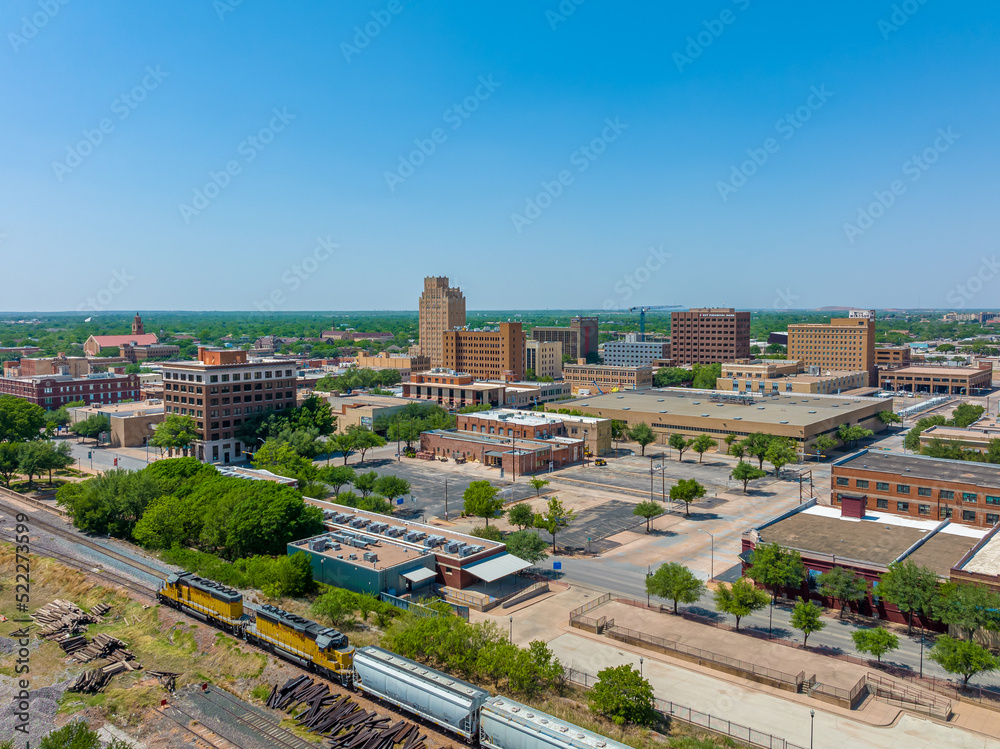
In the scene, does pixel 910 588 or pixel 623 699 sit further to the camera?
pixel 910 588

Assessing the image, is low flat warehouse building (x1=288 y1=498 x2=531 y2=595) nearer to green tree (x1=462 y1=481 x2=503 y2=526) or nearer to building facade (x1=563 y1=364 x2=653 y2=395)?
green tree (x1=462 y1=481 x2=503 y2=526)

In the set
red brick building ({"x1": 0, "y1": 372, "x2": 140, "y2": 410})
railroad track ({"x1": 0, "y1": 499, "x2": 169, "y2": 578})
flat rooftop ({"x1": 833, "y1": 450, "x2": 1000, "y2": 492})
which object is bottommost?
railroad track ({"x1": 0, "y1": 499, "x2": 169, "y2": 578})

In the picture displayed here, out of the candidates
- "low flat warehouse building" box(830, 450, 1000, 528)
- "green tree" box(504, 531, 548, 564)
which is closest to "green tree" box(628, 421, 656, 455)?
"low flat warehouse building" box(830, 450, 1000, 528)

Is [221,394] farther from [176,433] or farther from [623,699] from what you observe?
[623,699]

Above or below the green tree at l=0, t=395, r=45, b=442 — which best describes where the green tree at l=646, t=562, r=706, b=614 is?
below

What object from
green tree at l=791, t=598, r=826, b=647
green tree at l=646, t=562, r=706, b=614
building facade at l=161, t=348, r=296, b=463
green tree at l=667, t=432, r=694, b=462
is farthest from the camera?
green tree at l=667, t=432, r=694, b=462

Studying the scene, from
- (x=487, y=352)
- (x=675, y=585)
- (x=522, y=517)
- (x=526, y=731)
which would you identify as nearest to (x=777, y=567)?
(x=675, y=585)

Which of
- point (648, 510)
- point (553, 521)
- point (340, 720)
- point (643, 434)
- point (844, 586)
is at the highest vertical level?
point (844, 586)
